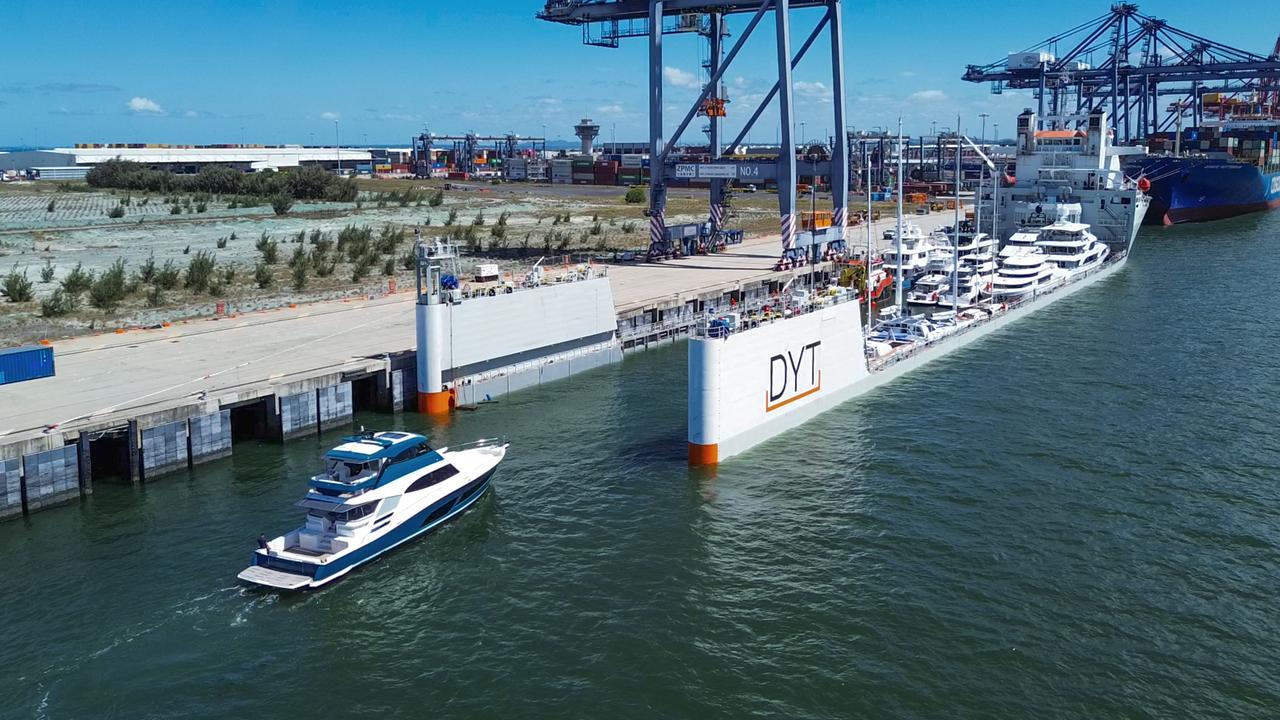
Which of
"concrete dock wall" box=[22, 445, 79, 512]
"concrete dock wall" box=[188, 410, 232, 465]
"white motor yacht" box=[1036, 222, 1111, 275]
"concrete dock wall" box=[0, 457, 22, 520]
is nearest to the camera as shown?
"concrete dock wall" box=[0, 457, 22, 520]

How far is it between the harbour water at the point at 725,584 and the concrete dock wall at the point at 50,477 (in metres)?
0.61

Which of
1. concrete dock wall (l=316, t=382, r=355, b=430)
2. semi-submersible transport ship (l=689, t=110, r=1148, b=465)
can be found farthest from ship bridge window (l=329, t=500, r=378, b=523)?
concrete dock wall (l=316, t=382, r=355, b=430)

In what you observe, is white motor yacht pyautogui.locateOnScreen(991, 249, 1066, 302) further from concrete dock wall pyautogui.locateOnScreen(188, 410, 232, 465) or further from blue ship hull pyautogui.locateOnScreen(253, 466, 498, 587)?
concrete dock wall pyautogui.locateOnScreen(188, 410, 232, 465)

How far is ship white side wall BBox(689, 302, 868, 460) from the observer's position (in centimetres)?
3272

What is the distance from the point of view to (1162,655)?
21.1m

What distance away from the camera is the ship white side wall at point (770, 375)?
32719mm

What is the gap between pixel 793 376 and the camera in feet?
121

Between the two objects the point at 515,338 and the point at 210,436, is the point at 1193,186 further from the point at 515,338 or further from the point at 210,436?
the point at 210,436

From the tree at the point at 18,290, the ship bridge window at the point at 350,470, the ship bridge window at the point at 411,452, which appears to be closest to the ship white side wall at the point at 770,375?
the ship bridge window at the point at 411,452

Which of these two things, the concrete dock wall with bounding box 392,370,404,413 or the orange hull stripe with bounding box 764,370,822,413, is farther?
the concrete dock wall with bounding box 392,370,404,413

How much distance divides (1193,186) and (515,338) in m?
105

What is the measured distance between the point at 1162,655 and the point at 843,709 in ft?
23.9

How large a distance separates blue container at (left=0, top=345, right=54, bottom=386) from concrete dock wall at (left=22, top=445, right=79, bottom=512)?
7.76 metres

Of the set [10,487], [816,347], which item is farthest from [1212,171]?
[10,487]
